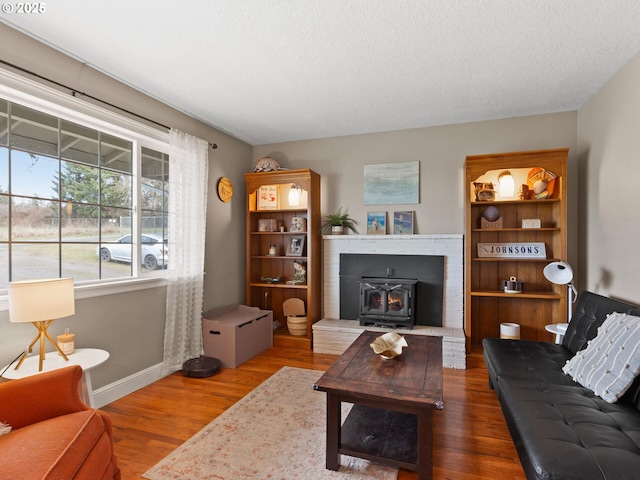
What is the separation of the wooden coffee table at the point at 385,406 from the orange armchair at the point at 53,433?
1020 millimetres

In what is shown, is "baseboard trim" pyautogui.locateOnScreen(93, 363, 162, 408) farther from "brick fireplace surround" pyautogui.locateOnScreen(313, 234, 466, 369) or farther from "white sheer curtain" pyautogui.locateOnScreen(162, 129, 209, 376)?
"brick fireplace surround" pyautogui.locateOnScreen(313, 234, 466, 369)

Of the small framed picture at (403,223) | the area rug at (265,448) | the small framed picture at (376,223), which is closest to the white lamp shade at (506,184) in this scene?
the small framed picture at (403,223)

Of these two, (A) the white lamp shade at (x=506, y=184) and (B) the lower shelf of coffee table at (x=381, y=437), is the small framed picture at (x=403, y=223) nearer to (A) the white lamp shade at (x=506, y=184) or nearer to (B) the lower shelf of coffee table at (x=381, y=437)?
(A) the white lamp shade at (x=506, y=184)

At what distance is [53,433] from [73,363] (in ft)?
2.66

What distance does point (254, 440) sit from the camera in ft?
7.17

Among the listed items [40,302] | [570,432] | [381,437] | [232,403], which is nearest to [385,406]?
[381,437]

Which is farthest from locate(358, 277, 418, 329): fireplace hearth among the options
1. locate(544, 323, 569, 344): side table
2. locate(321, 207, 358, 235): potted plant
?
locate(544, 323, 569, 344): side table

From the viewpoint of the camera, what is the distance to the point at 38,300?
6.22 feet

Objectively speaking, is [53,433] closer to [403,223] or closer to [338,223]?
[338,223]

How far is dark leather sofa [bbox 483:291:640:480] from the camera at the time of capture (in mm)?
1295

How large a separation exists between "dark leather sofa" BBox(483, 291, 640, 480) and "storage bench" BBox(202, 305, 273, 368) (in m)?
2.28

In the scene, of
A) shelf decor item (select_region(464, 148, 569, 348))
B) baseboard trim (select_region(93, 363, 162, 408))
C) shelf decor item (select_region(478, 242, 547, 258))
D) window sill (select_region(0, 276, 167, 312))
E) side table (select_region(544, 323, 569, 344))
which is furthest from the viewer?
shelf decor item (select_region(478, 242, 547, 258))

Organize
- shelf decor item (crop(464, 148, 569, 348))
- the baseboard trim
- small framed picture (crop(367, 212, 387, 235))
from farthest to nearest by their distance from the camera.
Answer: small framed picture (crop(367, 212, 387, 235)) < shelf decor item (crop(464, 148, 569, 348)) < the baseboard trim

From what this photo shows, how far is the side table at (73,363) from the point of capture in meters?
1.91
